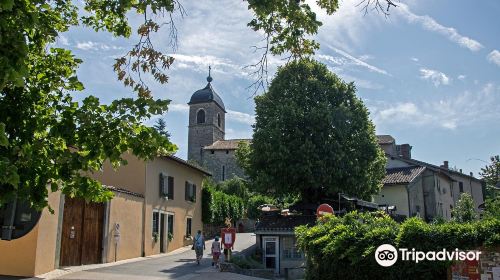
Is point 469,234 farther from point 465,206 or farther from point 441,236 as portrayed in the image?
point 465,206

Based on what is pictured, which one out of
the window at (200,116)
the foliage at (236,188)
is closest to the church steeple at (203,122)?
the window at (200,116)

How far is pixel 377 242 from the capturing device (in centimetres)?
916

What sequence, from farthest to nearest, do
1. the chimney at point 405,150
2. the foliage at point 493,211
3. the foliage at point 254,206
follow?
the chimney at point 405,150, the foliage at point 254,206, the foliage at point 493,211

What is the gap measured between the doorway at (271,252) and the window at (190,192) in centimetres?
645

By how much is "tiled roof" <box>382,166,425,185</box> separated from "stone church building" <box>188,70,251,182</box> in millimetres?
27395

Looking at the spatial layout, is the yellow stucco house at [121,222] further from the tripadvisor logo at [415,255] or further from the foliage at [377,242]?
the tripadvisor logo at [415,255]

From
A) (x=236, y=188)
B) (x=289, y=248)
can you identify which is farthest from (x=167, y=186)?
(x=236, y=188)

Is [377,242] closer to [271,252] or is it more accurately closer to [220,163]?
[271,252]

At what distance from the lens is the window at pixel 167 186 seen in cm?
2556

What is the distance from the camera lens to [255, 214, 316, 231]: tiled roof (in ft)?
84.3

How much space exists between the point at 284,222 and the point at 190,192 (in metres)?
7.34

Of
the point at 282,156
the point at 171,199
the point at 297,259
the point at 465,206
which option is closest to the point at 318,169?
the point at 282,156

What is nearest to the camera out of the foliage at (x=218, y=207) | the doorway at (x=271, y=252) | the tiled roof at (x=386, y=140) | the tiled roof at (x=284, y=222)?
the doorway at (x=271, y=252)

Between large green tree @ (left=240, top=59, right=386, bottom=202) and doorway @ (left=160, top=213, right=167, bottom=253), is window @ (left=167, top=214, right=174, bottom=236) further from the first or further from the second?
large green tree @ (left=240, top=59, right=386, bottom=202)
